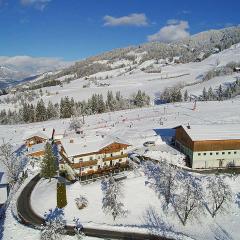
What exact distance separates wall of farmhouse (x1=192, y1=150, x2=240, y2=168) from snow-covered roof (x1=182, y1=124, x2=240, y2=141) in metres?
2.83

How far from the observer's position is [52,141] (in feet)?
296

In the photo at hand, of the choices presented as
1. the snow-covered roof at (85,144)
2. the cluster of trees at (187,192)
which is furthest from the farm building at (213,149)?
the snow-covered roof at (85,144)

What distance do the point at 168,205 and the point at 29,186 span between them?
84.3 ft

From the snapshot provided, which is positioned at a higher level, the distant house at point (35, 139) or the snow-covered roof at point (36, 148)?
the distant house at point (35, 139)

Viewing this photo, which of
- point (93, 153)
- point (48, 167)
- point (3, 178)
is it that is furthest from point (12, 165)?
point (93, 153)

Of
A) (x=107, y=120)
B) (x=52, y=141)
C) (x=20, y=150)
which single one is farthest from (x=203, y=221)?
(x=107, y=120)

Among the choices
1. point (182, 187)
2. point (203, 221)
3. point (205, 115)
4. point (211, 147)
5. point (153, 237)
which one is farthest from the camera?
→ point (205, 115)

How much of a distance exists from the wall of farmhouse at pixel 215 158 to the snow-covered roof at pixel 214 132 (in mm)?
2828

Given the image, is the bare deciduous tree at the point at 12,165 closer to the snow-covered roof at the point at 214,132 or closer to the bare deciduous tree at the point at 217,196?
the snow-covered roof at the point at 214,132

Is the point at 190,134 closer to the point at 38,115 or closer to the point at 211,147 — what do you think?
the point at 211,147

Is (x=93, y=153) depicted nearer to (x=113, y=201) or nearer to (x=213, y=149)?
(x=113, y=201)

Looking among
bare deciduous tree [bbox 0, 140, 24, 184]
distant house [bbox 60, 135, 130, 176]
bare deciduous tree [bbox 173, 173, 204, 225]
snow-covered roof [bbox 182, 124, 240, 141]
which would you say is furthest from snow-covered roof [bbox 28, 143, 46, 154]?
bare deciduous tree [bbox 173, 173, 204, 225]

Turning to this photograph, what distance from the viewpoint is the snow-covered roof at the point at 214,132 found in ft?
230

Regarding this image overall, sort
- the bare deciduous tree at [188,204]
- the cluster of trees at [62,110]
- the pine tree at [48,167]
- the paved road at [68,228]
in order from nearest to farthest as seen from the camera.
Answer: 1. the paved road at [68,228]
2. the bare deciduous tree at [188,204]
3. the pine tree at [48,167]
4. the cluster of trees at [62,110]
